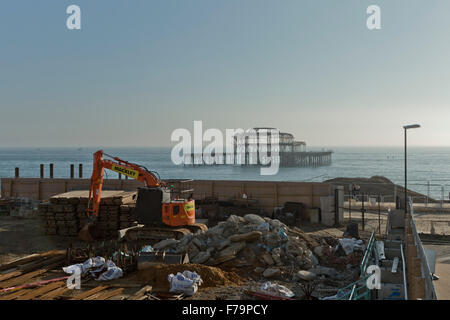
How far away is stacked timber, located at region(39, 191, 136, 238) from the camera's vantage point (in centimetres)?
2139

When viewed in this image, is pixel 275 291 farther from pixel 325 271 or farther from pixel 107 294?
pixel 107 294

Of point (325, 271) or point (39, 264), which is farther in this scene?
point (39, 264)

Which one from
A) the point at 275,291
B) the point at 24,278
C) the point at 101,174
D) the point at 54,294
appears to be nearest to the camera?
the point at 275,291

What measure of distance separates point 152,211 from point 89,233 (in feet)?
11.4

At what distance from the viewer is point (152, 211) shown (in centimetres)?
1875

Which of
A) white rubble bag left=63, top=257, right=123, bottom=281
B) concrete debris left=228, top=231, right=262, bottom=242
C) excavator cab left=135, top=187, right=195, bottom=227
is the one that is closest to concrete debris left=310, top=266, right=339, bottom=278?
concrete debris left=228, top=231, right=262, bottom=242

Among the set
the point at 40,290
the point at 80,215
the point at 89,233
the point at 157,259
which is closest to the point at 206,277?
the point at 157,259

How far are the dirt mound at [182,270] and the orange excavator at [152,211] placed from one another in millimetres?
4661

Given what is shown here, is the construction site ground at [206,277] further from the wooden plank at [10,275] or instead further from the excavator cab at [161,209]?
the excavator cab at [161,209]

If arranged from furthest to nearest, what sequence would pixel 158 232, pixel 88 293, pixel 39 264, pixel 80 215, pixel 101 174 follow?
pixel 80 215 < pixel 101 174 < pixel 158 232 < pixel 39 264 < pixel 88 293

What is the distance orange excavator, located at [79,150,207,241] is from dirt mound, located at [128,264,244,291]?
15.3 feet

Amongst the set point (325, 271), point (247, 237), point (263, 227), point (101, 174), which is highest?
point (101, 174)

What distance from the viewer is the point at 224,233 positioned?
16.8 meters
